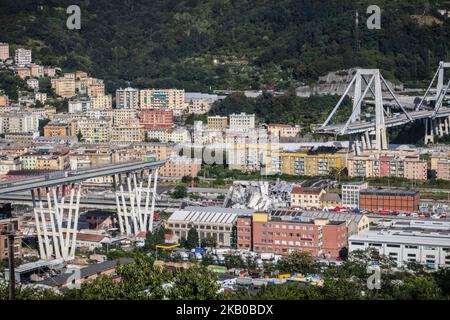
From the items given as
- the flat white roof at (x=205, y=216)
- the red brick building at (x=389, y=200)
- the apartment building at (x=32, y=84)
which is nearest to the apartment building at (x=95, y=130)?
the apartment building at (x=32, y=84)

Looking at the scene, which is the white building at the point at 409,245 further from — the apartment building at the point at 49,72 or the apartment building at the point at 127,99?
the apartment building at the point at 49,72

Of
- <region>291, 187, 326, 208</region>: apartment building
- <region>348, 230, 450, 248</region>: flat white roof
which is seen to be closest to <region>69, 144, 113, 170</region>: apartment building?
<region>291, 187, 326, 208</region>: apartment building

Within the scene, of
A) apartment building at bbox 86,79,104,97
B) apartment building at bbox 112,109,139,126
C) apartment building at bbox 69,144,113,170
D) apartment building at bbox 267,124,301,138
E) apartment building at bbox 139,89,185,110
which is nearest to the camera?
apartment building at bbox 69,144,113,170

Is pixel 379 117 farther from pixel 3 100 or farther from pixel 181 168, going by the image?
pixel 3 100

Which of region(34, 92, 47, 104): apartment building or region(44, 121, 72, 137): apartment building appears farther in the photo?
region(34, 92, 47, 104): apartment building

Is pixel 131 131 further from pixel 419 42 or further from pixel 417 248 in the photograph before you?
pixel 417 248

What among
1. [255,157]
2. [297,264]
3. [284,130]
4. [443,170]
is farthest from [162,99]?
[297,264]

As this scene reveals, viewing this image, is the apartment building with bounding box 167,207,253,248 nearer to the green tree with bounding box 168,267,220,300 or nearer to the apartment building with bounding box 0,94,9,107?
the green tree with bounding box 168,267,220,300
